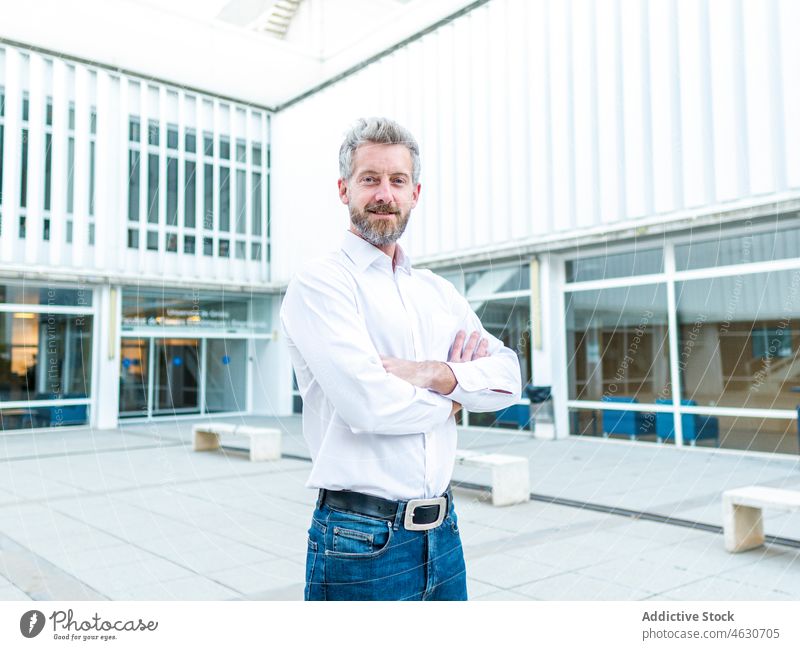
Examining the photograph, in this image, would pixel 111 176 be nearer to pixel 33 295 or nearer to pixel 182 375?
pixel 33 295

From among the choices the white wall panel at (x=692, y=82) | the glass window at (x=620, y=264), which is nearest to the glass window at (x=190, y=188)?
the white wall panel at (x=692, y=82)

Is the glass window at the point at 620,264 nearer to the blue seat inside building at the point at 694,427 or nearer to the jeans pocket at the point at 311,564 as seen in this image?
the blue seat inside building at the point at 694,427

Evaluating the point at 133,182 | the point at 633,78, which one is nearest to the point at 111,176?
the point at 133,182

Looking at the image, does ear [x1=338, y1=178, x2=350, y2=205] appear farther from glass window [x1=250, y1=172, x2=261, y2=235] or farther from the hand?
glass window [x1=250, y1=172, x2=261, y2=235]

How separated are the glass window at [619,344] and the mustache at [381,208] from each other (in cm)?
758

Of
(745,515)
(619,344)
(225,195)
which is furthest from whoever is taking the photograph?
(619,344)

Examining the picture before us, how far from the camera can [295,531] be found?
14.1ft

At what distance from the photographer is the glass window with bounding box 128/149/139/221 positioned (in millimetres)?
7793

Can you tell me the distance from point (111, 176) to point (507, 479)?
6.39 m

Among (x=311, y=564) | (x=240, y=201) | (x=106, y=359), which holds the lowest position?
(x=311, y=564)

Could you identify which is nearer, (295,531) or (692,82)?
(295,531)

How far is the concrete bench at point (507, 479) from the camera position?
16.6ft

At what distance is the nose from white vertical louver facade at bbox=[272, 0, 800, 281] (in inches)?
139
